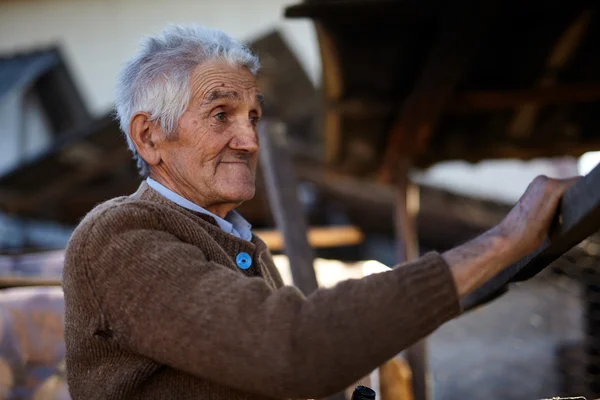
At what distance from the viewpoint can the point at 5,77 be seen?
977 centimetres

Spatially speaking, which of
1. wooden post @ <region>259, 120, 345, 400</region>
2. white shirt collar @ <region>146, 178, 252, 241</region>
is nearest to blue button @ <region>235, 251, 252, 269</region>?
white shirt collar @ <region>146, 178, 252, 241</region>

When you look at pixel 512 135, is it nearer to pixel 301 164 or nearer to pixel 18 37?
pixel 301 164

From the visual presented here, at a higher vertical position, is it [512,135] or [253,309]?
[512,135]

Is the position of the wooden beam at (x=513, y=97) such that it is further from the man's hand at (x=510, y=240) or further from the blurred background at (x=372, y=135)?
the man's hand at (x=510, y=240)

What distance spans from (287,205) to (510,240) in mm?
1934

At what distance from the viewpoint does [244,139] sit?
5.31ft

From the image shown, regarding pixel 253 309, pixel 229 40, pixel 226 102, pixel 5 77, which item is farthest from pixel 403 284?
pixel 5 77

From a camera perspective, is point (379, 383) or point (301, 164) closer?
point (379, 383)

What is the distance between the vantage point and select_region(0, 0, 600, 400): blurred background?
2.72 meters

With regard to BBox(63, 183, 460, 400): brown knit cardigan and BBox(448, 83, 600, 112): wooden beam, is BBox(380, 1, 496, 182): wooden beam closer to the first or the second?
BBox(448, 83, 600, 112): wooden beam

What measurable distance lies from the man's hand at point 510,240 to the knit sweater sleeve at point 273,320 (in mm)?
45

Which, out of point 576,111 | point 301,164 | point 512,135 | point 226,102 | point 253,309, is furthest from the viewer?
point 301,164

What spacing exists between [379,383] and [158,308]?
199 centimetres

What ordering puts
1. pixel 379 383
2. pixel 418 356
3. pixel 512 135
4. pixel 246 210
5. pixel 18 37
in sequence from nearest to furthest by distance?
pixel 379 383, pixel 418 356, pixel 512 135, pixel 246 210, pixel 18 37
